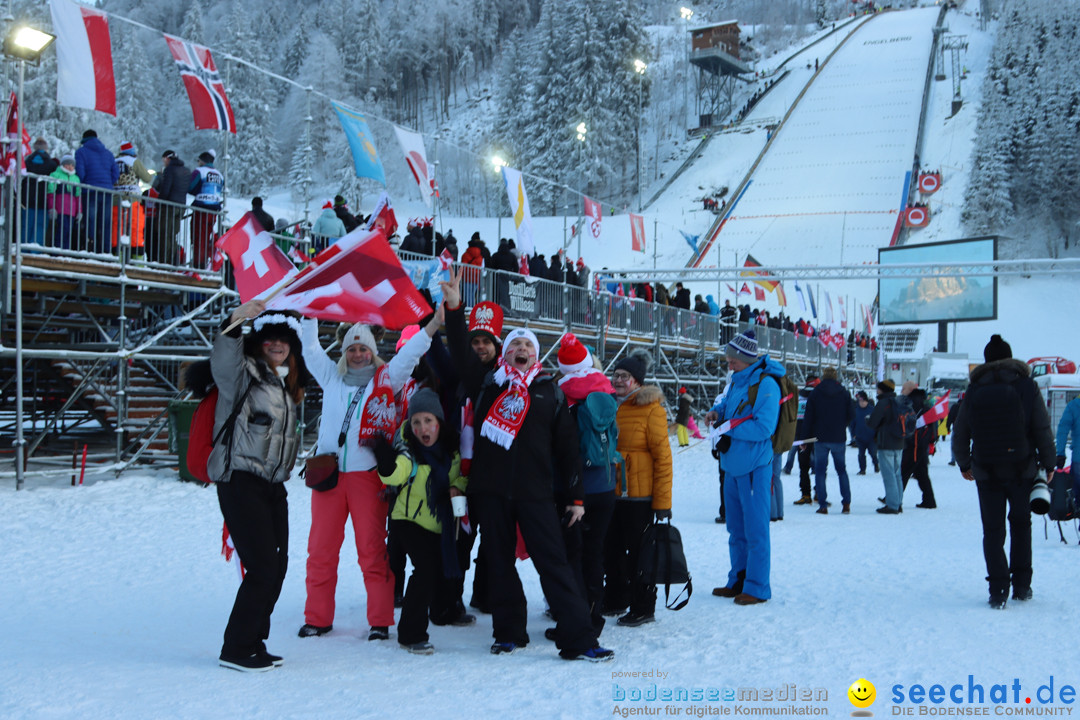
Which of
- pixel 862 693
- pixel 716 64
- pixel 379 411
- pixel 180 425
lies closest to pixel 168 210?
pixel 180 425

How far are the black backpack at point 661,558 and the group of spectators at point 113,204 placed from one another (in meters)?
7.63

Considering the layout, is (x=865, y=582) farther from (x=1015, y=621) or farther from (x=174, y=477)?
(x=174, y=477)

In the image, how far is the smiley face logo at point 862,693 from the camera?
4.09 meters

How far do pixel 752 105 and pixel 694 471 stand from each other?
75.1 metres

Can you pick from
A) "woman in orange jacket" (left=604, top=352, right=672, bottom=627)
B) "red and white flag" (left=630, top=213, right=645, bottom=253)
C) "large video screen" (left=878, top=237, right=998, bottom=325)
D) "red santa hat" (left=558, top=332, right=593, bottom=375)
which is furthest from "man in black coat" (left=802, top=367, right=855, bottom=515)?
"large video screen" (left=878, top=237, right=998, bottom=325)

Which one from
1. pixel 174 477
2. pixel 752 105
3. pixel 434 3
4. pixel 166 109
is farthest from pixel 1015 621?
pixel 434 3

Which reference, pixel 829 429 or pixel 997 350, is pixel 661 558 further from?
pixel 829 429

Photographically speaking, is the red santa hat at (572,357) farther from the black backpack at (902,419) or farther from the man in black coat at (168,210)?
the black backpack at (902,419)

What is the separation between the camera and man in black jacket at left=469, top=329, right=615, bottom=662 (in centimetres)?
474

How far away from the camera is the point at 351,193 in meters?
63.2

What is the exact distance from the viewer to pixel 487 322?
525 cm

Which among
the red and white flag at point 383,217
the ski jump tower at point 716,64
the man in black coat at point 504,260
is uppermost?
the ski jump tower at point 716,64

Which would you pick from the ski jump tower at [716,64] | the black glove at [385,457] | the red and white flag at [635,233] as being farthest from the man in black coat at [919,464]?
the ski jump tower at [716,64]

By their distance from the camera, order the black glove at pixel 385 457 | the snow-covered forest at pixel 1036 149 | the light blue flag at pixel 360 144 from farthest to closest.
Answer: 1. the snow-covered forest at pixel 1036 149
2. the light blue flag at pixel 360 144
3. the black glove at pixel 385 457
